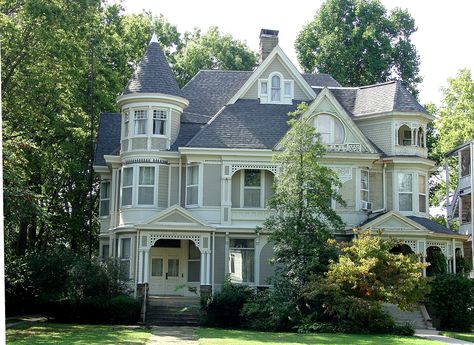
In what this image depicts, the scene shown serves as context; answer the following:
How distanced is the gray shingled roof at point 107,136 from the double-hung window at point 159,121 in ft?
10.9

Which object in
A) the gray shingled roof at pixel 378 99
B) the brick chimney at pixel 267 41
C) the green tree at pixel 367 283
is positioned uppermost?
the brick chimney at pixel 267 41

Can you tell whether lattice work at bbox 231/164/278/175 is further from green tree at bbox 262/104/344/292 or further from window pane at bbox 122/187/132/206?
window pane at bbox 122/187/132/206

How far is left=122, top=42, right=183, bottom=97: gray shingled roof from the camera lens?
29.8m

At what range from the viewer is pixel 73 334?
65.4 feet

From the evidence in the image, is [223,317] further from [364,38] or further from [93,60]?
[364,38]

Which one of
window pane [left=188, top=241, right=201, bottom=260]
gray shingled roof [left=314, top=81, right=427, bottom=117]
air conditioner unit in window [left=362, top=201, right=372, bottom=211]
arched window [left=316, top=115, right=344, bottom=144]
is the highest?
gray shingled roof [left=314, top=81, right=427, bottom=117]

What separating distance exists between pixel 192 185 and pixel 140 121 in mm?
3843

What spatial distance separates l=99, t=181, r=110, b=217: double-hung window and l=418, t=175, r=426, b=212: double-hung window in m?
15.4

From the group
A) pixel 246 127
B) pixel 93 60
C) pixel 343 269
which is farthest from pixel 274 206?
pixel 93 60

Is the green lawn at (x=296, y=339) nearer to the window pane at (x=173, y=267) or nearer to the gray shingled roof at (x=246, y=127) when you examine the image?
the window pane at (x=173, y=267)

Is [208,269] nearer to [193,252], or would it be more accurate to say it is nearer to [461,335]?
[193,252]

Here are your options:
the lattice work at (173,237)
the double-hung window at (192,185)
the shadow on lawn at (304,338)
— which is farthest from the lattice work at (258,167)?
the shadow on lawn at (304,338)

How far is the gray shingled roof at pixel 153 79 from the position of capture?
2977cm

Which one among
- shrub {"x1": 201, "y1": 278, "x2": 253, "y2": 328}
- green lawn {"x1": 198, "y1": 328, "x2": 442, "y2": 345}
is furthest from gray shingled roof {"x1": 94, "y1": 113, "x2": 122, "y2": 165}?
green lawn {"x1": 198, "y1": 328, "x2": 442, "y2": 345}
